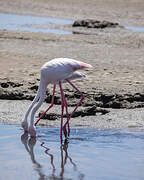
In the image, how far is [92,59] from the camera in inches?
500

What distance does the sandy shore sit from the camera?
9.62 m

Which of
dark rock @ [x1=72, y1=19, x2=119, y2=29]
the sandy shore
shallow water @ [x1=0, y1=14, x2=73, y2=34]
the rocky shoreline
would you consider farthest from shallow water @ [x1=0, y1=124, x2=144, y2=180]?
dark rock @ [x1=72, y1=19, x2=119, y2=29]

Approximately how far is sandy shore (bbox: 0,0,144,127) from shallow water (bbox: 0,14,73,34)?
0.83 metres

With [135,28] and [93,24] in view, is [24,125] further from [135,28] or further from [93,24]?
[135,28]

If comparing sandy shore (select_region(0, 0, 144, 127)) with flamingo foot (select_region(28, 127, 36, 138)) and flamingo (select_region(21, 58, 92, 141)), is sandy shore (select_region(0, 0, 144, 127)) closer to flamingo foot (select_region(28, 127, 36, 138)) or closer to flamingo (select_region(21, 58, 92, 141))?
flamingo (select_region(21, 58, 92, 141))

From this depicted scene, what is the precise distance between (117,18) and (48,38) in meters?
7.22

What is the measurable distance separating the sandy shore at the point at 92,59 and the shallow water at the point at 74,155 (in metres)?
1.44

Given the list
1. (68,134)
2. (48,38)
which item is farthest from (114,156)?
(48,38)

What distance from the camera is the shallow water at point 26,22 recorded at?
60.9 feet

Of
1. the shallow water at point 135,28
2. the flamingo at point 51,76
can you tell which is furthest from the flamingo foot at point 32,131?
the shallow water at point 135,28

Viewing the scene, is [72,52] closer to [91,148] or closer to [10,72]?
[10,72]

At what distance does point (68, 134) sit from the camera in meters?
7.91

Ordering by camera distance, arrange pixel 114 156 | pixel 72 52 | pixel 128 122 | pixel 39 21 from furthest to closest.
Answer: pixel 39 21, pixel 72 52, pixel 128 122, pixel 114 156

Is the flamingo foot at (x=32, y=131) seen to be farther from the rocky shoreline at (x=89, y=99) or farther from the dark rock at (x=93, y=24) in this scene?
the dark rock at (x=93, y=24)
